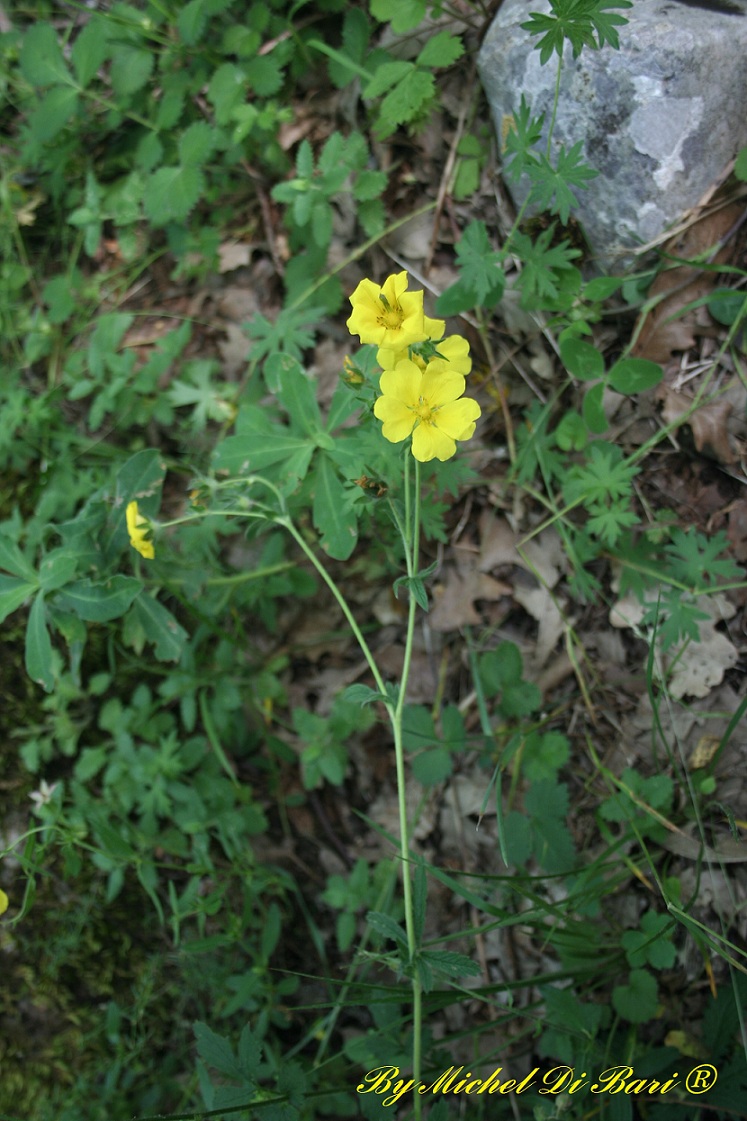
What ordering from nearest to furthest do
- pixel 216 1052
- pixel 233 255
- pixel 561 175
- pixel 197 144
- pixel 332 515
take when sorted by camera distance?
pixel 216 1052 → pixel 561 175 → pixel 332 515 → pixel 197 144 → pixel 233 255

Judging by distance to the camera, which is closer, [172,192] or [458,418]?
[458,418]

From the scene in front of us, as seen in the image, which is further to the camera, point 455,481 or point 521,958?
point 521,958

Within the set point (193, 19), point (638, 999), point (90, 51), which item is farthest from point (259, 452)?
point (90, 51)

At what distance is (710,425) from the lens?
223cm

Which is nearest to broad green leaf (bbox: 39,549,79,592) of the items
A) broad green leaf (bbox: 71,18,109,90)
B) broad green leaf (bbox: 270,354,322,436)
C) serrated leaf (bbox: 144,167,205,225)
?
broad green leaf (bbox: 270,354,322,436)

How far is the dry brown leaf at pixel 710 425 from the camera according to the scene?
2229 millimetres

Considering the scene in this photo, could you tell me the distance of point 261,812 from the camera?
2.64 metres

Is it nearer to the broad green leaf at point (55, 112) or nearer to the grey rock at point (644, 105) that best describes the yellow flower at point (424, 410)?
the grey rock at point (644, 105)

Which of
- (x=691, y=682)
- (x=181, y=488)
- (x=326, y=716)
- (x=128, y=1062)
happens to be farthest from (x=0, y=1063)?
(x=691, y=682)

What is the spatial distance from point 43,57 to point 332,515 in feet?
7.54

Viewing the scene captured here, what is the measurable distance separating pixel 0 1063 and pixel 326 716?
1682mm

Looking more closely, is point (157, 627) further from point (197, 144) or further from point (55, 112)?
point (55, 112)

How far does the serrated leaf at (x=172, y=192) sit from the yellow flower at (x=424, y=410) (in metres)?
1.58

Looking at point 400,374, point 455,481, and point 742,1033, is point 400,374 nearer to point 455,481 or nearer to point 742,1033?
point 455,481
